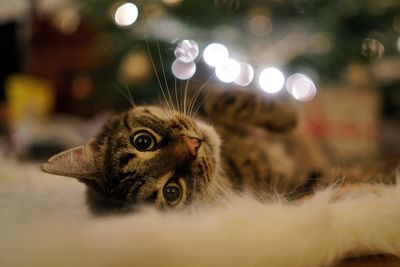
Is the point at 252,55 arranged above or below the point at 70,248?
above

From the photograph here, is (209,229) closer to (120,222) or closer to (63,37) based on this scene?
(120,222)

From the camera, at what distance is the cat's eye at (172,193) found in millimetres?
473

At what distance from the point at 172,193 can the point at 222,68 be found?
0.43 meters

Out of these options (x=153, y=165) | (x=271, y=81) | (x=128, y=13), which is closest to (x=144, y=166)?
(x=153, y=165)

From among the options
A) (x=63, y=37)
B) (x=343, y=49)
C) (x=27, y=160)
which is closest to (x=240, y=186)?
(x=27, y=160)

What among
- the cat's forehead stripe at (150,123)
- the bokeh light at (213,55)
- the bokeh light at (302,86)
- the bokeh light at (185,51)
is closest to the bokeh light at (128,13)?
the bokeh light at (213,55)

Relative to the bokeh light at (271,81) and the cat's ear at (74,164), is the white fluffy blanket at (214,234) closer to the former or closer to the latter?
the cat's ear at (74,164)

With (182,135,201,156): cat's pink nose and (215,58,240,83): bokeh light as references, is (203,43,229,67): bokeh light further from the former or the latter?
(182,135,201,156): cat's pink nose

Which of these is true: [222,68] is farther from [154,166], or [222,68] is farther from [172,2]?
[154,166]

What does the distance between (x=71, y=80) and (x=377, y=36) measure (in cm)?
165

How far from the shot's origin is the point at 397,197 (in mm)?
486

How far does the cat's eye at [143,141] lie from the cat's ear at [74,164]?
6 centimetres

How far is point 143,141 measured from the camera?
499 millimetres

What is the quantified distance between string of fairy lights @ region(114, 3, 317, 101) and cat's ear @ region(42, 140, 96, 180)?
17 cm
